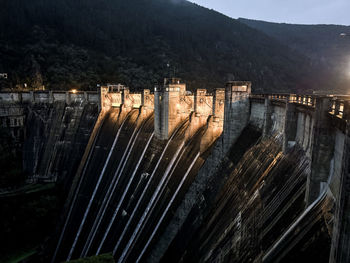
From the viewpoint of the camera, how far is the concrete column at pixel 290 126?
1098 centimetres

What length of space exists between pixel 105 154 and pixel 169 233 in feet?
50.9

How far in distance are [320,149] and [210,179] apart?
33.0 ft

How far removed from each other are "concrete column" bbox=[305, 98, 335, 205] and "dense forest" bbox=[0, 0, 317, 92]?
59.7 meters

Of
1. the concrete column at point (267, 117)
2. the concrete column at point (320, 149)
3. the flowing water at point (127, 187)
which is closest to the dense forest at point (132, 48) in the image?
the flowing water at point (127, 187)

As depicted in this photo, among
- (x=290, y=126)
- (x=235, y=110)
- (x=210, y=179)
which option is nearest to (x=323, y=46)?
(x=235, y=110)

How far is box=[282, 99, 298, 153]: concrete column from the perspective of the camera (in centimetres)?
1098

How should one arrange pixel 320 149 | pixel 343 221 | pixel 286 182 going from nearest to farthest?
1. pixel 343 221
2. pixel 320 149
3. pixel 286 182

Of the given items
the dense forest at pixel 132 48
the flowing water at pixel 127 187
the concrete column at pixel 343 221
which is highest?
the dense forest at pixel 132 48

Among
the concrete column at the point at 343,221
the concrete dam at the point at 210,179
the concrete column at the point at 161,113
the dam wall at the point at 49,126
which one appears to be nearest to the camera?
the concrete column at the point at 343,221

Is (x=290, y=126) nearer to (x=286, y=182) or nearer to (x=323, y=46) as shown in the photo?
(x=286, y=182)

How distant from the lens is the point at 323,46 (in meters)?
154

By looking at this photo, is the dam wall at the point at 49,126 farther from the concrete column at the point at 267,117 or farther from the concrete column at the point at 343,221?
the concrete column at the point at 343,221

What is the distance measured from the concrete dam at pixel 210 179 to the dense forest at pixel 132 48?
37681mm

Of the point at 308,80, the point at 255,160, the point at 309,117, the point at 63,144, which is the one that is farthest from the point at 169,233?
the point at 308,80
